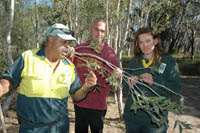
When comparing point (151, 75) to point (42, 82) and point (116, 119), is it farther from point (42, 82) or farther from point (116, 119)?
point (116, 119)

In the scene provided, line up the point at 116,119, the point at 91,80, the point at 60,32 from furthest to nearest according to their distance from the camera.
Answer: the point at 116,119 < the point at 91,80 < the point at 60,32

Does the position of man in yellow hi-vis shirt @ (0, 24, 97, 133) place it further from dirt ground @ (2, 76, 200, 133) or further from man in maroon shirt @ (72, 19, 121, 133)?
dirt ground @ (2, 76, 200, 133)

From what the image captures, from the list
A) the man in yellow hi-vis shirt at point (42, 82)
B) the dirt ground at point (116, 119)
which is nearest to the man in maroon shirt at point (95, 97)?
the man in yellow hi-vis shirt at point (42, 82)

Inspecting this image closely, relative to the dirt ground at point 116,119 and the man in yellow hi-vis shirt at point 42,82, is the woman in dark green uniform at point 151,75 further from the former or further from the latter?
the dirt ground at point 116,119

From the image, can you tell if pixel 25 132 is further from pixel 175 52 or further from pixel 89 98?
pixel 175 52

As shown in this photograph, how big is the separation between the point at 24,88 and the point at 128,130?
1474 millimetres

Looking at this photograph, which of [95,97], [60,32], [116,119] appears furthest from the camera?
[116,119]

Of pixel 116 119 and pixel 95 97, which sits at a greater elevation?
pixel 95 97

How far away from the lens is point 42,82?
195 cm

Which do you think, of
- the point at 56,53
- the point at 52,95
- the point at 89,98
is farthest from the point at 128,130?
the point at 56,53

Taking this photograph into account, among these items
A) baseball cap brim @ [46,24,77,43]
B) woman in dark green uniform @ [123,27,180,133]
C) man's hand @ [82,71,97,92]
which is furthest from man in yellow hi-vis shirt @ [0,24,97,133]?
woman in dark green uniform @ [123,27,180,133]

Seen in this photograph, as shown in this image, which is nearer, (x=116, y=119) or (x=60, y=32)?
(x=60, y=32)

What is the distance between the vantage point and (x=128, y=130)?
2.51m

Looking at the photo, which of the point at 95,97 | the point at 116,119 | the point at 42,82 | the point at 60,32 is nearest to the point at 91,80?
the point at 42,82
